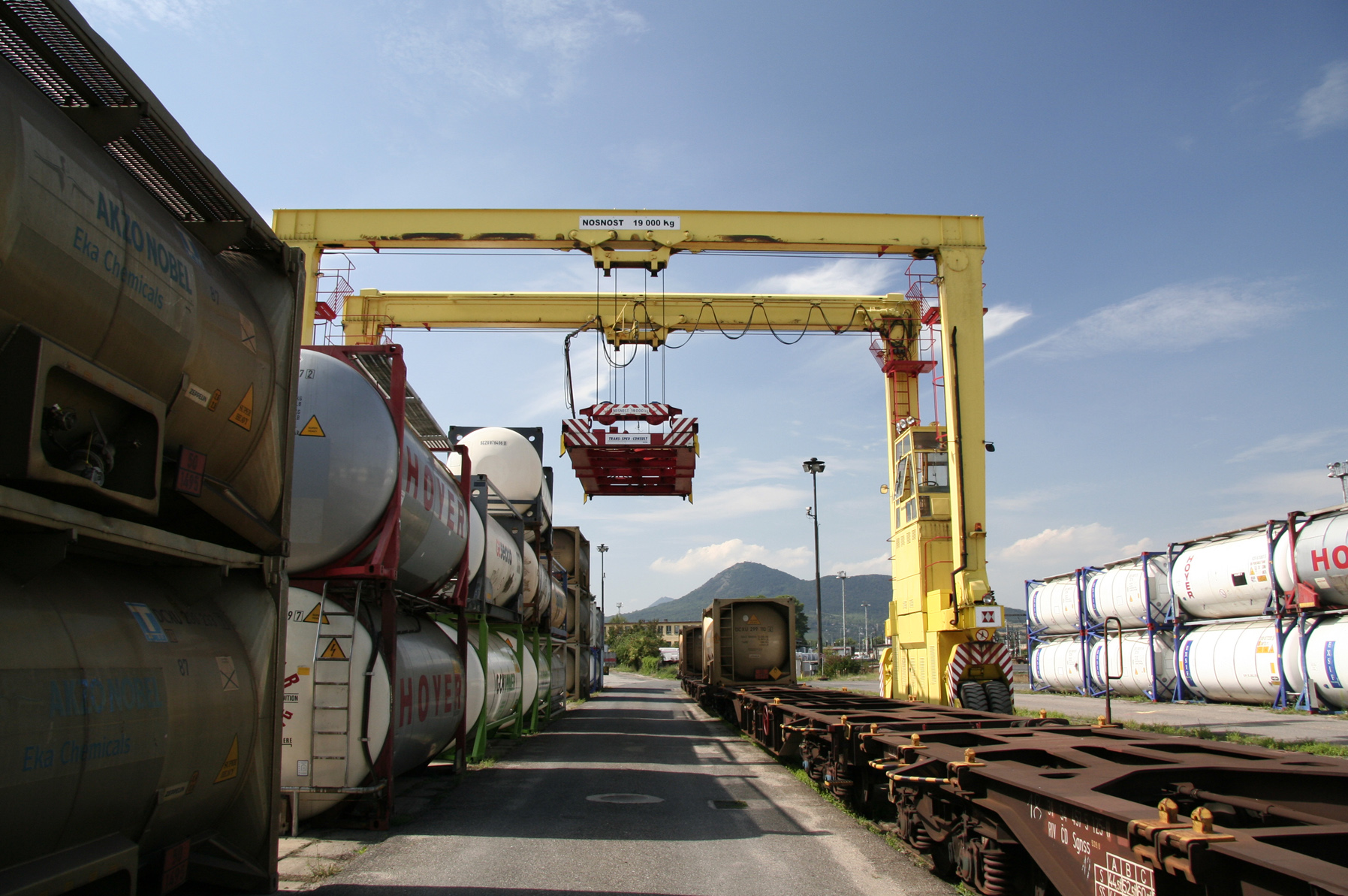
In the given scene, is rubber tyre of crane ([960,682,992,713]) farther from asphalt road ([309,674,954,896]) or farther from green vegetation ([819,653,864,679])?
green vegetation ([819,653,864,679])

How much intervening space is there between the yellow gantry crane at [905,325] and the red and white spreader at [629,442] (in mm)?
2739

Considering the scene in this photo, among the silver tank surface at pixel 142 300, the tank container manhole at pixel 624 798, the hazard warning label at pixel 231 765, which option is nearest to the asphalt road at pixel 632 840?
the tank container manhole at pixel 624 798

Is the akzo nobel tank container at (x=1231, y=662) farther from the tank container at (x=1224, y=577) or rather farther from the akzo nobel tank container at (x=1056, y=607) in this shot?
the akzo nobel tank container at (x=1056, y=607)

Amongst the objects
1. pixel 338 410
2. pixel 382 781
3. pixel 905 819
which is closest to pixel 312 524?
pixel 338 410

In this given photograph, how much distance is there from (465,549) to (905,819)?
608 cm

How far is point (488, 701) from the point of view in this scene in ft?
38.9

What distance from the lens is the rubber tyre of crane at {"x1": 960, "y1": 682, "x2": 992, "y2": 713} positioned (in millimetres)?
12406

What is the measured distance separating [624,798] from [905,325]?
39.7 feet

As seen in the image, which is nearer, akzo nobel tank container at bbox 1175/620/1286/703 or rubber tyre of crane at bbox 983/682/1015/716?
rubber tyre of crane at bbox 983/682/1015/716

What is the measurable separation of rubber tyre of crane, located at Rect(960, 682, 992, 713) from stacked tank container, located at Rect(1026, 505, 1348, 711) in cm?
990

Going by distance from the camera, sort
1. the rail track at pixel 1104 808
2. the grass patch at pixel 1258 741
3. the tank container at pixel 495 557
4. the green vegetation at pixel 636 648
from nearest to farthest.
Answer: the rail track at pixel 1104 808 → the tank container at pixel 495 557 → the grass patch at pixel 1258 741 → the green vegetation at pixel 636 648

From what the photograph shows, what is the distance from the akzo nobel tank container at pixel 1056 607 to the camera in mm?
28812

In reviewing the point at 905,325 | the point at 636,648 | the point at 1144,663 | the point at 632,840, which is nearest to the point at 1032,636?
the point at 1144,663

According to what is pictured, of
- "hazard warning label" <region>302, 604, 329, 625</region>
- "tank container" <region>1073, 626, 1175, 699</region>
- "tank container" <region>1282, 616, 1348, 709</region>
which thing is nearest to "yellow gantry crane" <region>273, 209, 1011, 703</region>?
"hazard warning label" <region>302, 604, 329, 625</region>
